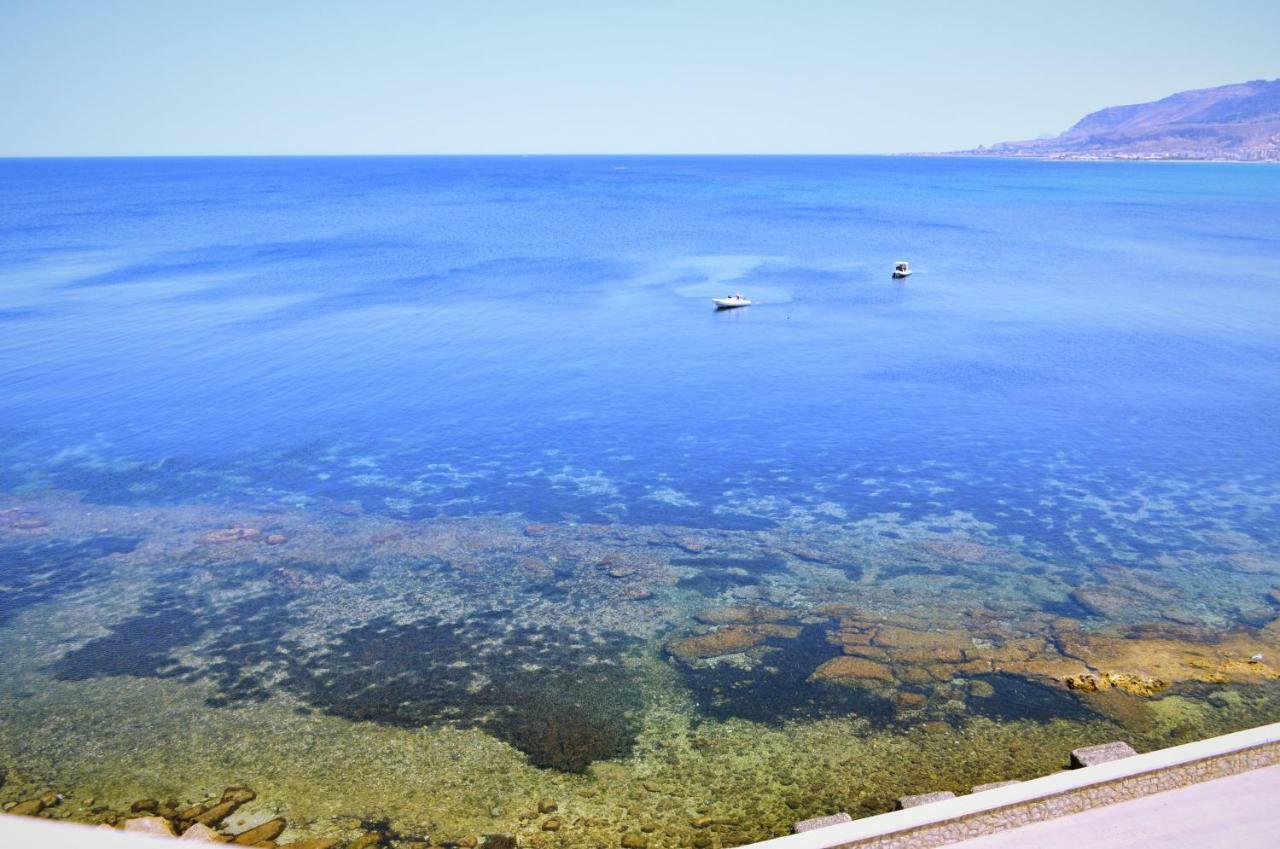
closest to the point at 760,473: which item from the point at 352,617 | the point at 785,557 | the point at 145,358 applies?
the point at 785,557

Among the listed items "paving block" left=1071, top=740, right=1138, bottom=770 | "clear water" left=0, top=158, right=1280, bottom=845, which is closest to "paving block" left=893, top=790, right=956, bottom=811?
"clear water" left=0, top=158, right=1280, bottom=845

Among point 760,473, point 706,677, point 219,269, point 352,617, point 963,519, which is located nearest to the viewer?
point 706,677

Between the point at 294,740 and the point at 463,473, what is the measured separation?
1506 cm

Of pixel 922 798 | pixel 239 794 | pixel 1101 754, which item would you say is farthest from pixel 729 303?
pixel 239 794

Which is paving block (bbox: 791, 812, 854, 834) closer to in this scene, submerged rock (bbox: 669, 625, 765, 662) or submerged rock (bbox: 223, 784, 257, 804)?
submerged rock (bbox: 669, 625, 765, 662)

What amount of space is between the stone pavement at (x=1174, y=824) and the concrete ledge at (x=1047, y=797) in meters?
0.15

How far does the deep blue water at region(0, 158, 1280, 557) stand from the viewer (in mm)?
29688

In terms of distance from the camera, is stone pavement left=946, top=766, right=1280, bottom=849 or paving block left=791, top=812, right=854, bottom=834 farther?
paving block left=791, top=812, right=854, bottom=834

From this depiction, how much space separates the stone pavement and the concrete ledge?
0.49 ft

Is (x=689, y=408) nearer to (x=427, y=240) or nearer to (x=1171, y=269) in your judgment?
(x=1171, y=269)

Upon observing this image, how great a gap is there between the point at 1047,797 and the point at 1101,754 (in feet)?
9.23

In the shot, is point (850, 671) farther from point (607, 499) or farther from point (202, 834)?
point (202, 834)

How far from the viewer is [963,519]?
26859 mm

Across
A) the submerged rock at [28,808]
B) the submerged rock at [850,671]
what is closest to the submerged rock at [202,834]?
the submerged rock at [28,808]
